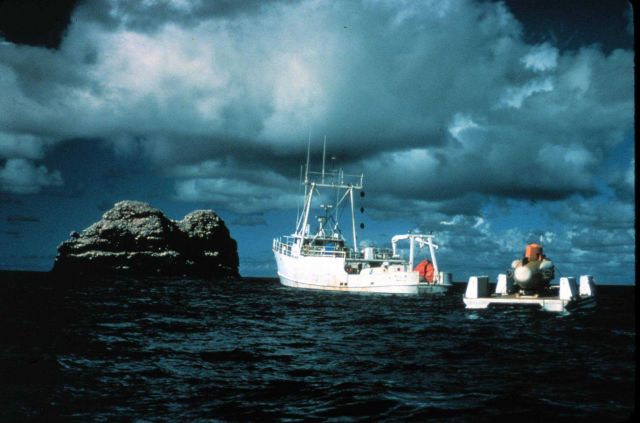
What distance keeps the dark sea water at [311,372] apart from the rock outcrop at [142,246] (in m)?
124

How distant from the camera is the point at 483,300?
102 feet

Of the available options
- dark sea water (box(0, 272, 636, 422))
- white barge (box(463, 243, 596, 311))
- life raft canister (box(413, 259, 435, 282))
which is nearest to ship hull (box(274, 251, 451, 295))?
life raft canister (box(413, 259, 435, 282))

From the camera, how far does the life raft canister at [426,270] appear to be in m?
54.5

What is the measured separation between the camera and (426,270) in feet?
185

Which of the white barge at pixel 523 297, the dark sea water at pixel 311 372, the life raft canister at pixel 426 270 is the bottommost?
the dark sea water at pixel 311 372

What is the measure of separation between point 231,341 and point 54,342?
5868 millimetres

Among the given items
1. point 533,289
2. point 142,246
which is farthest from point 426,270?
point 142,246

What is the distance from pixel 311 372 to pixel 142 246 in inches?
5541

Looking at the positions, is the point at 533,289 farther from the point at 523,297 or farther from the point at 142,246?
the point at 142,246

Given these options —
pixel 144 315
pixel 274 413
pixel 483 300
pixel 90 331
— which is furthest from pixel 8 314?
pixel 483 300

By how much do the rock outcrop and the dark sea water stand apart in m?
124

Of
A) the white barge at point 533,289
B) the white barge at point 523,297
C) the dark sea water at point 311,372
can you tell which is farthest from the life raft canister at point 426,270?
the dark sea water at point 311,372

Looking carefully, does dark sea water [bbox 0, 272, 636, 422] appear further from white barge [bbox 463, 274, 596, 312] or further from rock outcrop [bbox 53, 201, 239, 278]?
rock outcrop [bbox 53, 201, 239, 278]

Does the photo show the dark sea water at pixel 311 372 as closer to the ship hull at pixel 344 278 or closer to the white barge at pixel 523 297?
the white barge at pixel 523 297
